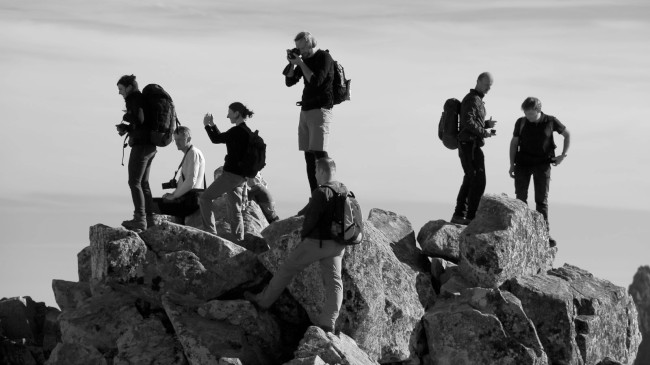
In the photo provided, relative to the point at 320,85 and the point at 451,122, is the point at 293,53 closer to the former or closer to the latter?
the point at 320,85

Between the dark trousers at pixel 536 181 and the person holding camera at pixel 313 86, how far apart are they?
256 inches

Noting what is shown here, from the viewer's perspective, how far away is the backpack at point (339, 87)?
28047mm

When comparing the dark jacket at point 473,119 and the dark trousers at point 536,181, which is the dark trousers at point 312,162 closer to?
the dark jacket at point 473,119

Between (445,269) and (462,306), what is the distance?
8.88 ft

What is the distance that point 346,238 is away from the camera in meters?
24.3

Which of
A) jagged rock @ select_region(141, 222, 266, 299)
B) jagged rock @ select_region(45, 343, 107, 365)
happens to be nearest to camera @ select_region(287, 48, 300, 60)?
jagged rock @ select_region(141, 222, 266, 299)

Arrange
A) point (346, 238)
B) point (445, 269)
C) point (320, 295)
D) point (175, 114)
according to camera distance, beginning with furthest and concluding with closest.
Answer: point (445, 269)
point (175, 114)
point (320, 295)
point (346, 238)

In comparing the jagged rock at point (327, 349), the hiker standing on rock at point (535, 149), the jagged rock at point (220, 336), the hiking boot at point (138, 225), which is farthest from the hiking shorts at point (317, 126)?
the hiker standing on rock at point (535, 149)

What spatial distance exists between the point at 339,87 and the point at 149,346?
719cm

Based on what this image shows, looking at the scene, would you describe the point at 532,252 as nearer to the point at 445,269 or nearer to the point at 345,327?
the point at 445,269

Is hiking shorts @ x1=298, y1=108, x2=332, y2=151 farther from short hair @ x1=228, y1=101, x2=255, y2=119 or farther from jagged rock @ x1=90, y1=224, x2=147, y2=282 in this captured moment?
jagged rock @ x1=90, y1=224, x2=147, y2=282

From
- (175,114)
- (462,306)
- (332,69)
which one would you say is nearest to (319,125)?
(332,69)

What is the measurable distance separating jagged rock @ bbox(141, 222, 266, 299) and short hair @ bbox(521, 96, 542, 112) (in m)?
8.63

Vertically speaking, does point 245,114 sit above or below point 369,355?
above
